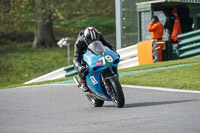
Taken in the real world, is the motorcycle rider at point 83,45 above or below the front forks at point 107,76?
above

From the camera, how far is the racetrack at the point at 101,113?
6812 mm

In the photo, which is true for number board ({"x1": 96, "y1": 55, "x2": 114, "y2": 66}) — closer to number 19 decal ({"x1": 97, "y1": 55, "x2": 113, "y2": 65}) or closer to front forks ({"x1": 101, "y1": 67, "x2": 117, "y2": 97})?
number 19 decal ({"x1": 97, "y1": 55, "x2": 113, "y2": 65})

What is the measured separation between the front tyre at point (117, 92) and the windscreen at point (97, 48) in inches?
23.7

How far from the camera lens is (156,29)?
698 inches

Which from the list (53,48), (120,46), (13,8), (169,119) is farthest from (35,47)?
(169,119)

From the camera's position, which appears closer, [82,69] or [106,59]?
[106,59]

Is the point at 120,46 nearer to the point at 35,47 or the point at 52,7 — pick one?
the point at 52,7

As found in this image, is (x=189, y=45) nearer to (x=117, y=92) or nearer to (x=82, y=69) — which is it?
(x=82, y=69)

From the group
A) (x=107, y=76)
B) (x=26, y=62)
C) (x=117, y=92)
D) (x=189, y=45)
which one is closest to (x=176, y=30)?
(x=189, y=45)

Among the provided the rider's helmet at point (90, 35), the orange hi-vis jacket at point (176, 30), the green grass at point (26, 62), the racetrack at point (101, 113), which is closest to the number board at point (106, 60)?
the rider's helmet at point (90, 35)

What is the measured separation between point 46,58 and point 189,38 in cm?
1434

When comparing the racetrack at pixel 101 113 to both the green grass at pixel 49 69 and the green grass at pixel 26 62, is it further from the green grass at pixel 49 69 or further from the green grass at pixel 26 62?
the green grass at pixel 26 62

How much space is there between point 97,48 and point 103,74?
0.51m

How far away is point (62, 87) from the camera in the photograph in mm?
13227
